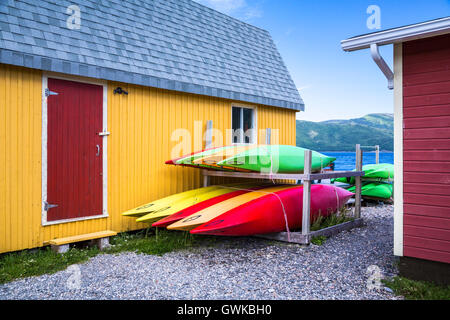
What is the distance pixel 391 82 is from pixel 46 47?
498 cm

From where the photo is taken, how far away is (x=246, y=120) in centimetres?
877

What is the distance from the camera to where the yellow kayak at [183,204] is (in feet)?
19.2

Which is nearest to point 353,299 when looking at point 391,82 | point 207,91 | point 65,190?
point 391,82

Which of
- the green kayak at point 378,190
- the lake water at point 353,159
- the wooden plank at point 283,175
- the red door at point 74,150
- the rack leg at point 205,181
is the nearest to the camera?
the red door at point 74,150

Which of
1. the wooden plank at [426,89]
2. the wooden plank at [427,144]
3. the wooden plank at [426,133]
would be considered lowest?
the wooden plank at [427,144]

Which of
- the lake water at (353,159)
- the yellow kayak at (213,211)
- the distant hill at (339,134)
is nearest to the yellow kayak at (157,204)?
the yellow kayak at (213,211)

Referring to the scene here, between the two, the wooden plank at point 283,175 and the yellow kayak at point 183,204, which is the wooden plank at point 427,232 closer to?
the wooden plank at point 283,175

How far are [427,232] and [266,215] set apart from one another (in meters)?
2.27

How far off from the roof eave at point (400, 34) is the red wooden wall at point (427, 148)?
1.01 feet

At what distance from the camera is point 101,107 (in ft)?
20.1

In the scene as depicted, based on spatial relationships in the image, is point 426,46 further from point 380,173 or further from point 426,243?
point 380,173
